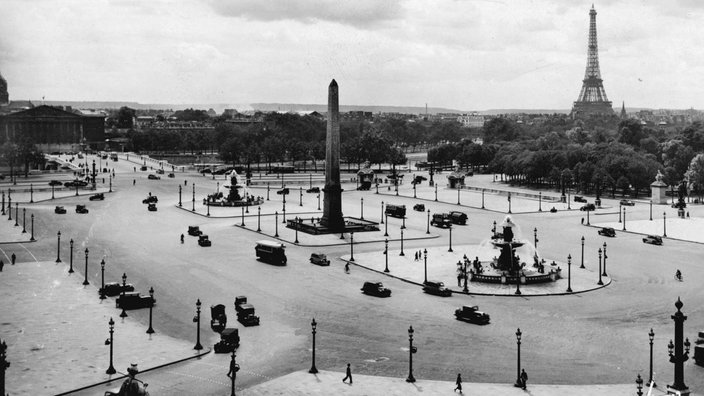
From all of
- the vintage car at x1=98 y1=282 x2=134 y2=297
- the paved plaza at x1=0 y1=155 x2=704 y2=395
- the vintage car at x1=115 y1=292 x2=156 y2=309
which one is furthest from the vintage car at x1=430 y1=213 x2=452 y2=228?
the vintage car at x1=115 y1=292 x2=156 y2=309

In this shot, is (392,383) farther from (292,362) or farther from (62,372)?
(62,372)

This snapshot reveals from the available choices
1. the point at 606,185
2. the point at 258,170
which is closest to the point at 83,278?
the point at 606,185

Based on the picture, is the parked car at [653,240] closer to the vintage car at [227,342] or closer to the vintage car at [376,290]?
the vintage car at [376,290]

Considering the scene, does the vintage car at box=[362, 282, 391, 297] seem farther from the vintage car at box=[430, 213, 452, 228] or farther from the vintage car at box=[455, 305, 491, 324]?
the vintage car at box=[430, 213, 452, 228]

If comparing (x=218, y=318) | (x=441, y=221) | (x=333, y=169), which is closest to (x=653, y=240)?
(x=441, y=221)

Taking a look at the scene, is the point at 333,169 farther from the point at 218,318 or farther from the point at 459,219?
the point at 218,318

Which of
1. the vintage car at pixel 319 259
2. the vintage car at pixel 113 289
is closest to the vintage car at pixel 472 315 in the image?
the vintage car at pixel 319 259

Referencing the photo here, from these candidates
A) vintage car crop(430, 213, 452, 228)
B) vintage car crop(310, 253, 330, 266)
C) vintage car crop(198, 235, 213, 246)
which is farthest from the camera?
vintage car crop(430, 213, 452, 228)
